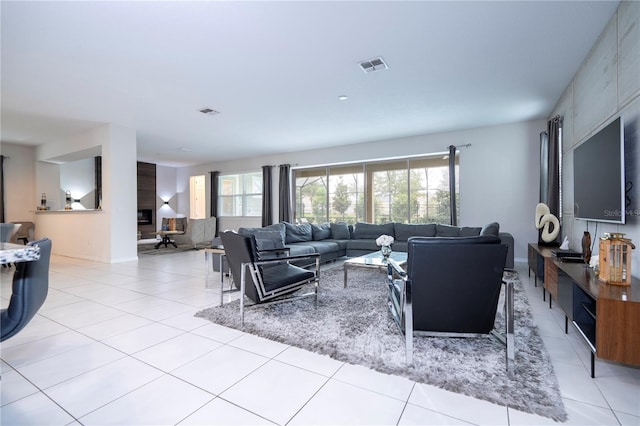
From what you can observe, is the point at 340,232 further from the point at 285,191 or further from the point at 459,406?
the point at 459,406

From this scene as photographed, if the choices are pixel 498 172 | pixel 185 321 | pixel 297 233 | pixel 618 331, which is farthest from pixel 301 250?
pixel 498 172

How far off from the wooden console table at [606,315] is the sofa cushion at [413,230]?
3.68 metres

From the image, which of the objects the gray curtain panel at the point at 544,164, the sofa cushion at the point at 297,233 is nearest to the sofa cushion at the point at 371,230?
the sofa cushion at the point at 297,233

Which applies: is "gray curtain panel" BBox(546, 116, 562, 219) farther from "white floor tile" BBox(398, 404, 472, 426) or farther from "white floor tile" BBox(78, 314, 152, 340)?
"white floor tile" BBox(78, 314, 152, 340)

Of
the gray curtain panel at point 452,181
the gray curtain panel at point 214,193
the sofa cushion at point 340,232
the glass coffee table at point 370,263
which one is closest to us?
the glass coffee table at point 370,263

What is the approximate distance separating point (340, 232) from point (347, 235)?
0.55 ft

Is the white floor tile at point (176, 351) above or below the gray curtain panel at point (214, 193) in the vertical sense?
below

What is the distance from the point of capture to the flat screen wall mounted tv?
238cm

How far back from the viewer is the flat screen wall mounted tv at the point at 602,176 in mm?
2381

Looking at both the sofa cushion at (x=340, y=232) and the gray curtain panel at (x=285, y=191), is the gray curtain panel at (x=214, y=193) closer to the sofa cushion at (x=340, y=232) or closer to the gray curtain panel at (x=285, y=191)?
the gray curtain panel at (x=285, y=191)

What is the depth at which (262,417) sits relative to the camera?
154cm

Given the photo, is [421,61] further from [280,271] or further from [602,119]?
[280,271]

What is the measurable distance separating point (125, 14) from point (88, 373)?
282cm

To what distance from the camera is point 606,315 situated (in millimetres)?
1740
